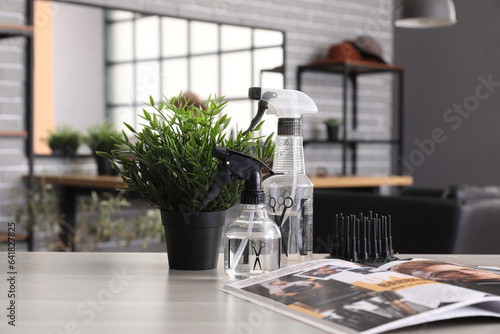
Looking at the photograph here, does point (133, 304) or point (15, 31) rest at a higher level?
point (15, 31)

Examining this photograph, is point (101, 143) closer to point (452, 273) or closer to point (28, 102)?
point (28, 102)

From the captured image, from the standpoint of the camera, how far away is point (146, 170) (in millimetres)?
1017

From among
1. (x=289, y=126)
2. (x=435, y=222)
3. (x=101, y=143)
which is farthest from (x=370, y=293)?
(x=101, y=143)

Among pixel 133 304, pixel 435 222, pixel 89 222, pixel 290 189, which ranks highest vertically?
pixel 290 189

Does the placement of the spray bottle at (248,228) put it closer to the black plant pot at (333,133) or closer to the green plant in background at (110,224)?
the green plant in background at (110,224)

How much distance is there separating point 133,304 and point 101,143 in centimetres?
289

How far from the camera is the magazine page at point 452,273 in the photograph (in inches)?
31.2

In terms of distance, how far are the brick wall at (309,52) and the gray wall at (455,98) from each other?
0.32m

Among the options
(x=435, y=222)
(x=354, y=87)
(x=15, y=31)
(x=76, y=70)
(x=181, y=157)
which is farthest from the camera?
(x=354, y=87)

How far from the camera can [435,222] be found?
2330 millimetres

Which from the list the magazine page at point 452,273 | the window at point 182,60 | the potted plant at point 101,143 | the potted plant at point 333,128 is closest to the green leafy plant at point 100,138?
the potted plant at point 101,143

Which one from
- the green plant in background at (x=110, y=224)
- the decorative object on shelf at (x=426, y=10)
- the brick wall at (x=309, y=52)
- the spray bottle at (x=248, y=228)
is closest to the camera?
the spray bottle at (x=248, y=228)

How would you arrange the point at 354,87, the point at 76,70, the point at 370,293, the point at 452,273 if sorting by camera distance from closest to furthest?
the point at 370,293 < the point at 452,273 < the point at 76,70 < the point at 354,87

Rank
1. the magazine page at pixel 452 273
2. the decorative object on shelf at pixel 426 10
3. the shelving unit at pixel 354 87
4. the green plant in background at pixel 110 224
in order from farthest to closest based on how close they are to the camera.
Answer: the shelving unit at pixel 354 87 → the decorative object on shelf at pixel 426 10 → the green plant in background at pixel 110 224 → the magazine page at pixel 452 273
